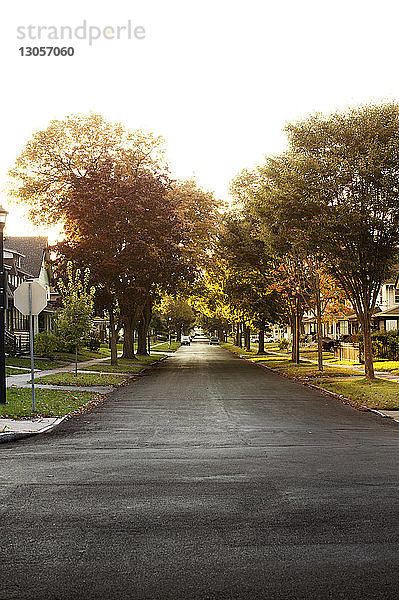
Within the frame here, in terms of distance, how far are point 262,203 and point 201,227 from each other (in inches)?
689

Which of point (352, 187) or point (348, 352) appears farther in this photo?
point (348, 352)

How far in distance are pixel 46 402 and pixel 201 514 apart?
1349 centimetres

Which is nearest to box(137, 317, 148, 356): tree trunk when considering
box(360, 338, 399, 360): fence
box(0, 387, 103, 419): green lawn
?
box(360, 338, 399, 360): fence

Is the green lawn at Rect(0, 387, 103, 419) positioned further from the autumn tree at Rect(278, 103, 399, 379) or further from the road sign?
the autumn tree at Rect(278, 103, 399, 379)

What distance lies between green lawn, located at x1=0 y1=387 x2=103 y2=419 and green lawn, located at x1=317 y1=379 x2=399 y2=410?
7985 millimetres

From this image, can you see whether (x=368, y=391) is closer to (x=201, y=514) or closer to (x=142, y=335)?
(x=201, y=514)

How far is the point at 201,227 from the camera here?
47656 mm

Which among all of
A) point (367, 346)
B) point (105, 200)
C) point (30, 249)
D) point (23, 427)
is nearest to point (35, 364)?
point (105, 200)

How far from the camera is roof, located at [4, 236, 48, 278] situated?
2623 inches

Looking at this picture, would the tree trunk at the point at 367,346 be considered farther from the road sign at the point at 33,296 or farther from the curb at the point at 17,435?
the curb at the point at 17,435

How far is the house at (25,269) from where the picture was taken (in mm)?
54750

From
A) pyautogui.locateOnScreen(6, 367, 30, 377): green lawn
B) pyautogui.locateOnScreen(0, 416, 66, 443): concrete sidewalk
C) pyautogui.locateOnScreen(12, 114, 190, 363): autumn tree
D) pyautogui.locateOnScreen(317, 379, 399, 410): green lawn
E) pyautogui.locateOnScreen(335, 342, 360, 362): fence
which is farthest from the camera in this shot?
pyautogui.locateOnScreen(335, 342, 360, 362): fence

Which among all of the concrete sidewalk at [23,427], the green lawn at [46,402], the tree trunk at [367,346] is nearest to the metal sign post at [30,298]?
the green lawn at [46,402]

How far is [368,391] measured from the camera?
81.0ft
